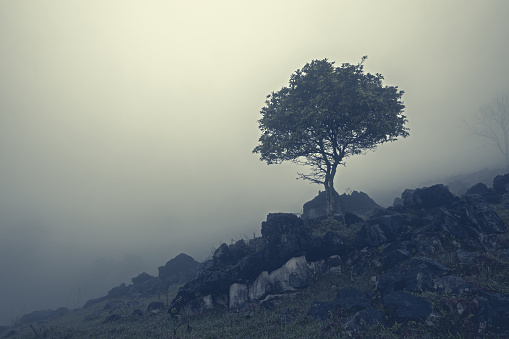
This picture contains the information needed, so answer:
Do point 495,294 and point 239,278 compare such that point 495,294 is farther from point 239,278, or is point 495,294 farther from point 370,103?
point 370,103

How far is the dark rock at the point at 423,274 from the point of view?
1272cm

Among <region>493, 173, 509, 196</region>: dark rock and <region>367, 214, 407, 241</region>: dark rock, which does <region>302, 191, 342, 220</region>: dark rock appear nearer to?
<region>493, 173, 509, 196</region>: dark rock

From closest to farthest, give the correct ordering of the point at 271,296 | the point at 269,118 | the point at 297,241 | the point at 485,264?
the point at 485,264
the point at 271,296
the point at 297,241
the point at 269,118

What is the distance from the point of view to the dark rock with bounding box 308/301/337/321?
13423 mm

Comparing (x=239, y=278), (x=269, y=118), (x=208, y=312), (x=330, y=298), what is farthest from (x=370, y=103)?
(x=208, y=312)

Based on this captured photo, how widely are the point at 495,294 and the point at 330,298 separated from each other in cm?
863

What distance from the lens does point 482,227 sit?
685 inches

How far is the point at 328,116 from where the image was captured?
26906 mm

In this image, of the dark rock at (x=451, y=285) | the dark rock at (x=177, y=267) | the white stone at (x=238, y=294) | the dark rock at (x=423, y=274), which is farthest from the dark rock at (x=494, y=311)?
the dark rock at (x=177, y=267)

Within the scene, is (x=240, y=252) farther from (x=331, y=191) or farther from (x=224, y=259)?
(x=331, y=191)

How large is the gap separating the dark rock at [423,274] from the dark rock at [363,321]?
264 cm

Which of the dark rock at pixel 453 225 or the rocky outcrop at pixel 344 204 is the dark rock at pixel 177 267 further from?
the dark rock at pixel 453 225

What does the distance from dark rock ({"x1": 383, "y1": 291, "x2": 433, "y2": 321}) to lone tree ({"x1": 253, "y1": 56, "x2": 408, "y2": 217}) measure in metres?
18.4

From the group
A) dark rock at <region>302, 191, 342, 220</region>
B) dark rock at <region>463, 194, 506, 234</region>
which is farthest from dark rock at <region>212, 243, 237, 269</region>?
dark rock at <region>302, 191, 342, 220</region>
